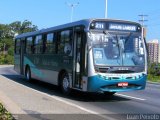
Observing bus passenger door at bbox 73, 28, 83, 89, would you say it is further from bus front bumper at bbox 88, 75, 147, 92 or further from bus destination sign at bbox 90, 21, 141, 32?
bus front bumper at bbox 88, 75, 147, 92

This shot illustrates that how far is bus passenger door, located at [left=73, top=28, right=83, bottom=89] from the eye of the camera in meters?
15.4

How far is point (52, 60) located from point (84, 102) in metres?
4.26

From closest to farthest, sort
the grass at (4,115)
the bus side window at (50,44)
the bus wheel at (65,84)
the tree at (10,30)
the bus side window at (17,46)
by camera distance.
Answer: the grass at (4,115), the bus wheel at (65,84), the bus side window at (50,44), the bus side window at (17,46), the tree at (10,30)

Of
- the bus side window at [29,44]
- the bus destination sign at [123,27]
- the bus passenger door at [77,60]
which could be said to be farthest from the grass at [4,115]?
the bus side window at [29,44]

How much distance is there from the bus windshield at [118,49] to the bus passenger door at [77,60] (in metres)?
0.78

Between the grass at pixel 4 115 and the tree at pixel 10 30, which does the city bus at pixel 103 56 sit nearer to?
the grass at pixel 4 115

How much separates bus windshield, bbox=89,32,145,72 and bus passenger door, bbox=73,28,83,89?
→ 783 mm

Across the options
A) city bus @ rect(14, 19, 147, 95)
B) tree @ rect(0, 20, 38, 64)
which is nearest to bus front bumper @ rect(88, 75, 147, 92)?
city bus @ rect(14, 19, 147, 95)

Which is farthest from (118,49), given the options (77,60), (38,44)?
(38,44)

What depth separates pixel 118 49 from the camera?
49.2ft

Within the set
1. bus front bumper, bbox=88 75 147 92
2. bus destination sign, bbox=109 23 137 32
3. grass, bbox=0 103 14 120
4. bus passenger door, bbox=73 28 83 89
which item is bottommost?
grass, bbox=0 103 14 120

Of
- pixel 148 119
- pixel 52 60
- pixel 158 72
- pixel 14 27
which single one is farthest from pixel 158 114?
pixel 14 27

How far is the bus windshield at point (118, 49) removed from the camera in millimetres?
14766

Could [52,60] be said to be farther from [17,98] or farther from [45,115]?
[45,115]
